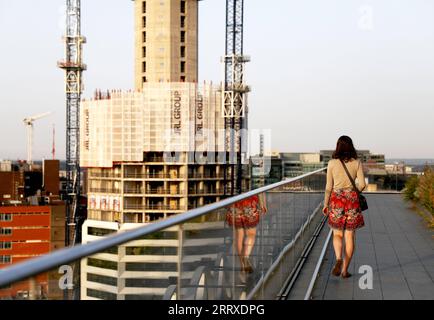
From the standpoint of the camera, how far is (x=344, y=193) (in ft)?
23.6

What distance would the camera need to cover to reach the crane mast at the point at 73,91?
11212 cm

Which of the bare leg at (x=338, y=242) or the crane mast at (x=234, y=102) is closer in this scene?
the bare leg at (x=338, y=242)

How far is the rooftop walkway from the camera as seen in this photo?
6.45 meters

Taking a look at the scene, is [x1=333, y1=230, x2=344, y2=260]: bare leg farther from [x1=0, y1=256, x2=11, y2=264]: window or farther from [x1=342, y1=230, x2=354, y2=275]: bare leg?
[x1=0, y1=256, x2=11, y2=264]: window

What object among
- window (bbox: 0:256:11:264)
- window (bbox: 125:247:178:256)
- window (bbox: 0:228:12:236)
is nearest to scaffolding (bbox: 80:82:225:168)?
window (bbox: 0:228:12:236)

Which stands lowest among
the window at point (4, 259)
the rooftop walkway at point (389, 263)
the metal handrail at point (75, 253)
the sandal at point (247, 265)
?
the window at point (4, 259)

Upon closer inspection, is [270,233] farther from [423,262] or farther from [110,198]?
[110,198]

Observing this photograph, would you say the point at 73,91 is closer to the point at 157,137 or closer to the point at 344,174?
the point at 157,137

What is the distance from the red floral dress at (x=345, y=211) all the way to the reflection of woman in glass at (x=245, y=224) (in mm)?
1892

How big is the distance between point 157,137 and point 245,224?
90123 mm

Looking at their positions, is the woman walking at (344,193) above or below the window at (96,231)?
above

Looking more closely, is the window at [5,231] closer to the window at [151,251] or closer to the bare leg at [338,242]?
the bare leg at [338,242]

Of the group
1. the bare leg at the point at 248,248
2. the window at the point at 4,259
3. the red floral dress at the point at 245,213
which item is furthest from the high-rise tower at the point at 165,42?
the bare leg at the point at 248,248

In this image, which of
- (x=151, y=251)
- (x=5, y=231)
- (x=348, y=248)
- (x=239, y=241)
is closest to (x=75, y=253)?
(x=151, y=251)
